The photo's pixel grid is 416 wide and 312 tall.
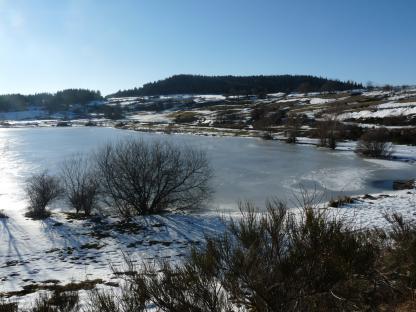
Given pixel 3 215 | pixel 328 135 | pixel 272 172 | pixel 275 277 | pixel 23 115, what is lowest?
pixel 272 172

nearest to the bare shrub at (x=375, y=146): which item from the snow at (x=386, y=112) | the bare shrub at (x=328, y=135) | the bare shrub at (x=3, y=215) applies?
the bare shrub at (x=328, y=135)

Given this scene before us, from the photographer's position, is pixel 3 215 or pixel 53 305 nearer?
pixel 53 305

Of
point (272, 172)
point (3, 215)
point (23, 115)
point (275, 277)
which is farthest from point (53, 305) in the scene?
point (23, 115)

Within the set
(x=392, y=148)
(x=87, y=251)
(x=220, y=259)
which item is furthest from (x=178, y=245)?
(x=392, y=148)

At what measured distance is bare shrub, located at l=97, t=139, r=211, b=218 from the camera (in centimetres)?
2259

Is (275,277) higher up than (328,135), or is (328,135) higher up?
(275,277)

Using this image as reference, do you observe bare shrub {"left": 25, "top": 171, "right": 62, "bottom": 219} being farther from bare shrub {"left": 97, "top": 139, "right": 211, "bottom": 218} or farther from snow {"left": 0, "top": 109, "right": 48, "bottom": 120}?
snow {"left": 0, "top": 109, "right": 48, "bottom": 120}

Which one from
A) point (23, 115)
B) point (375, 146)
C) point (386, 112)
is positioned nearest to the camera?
point (375, 146)

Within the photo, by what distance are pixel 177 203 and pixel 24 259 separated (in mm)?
9958

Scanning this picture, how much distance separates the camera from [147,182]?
74.6 ft

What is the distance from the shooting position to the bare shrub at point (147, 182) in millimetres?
22594

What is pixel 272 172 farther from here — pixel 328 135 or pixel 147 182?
pixel 328 135

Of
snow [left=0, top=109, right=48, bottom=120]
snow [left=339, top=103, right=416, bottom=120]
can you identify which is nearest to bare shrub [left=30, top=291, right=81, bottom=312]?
snow [left=339, top=103, right=416, bottom=120]

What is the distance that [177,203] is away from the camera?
23516mm
